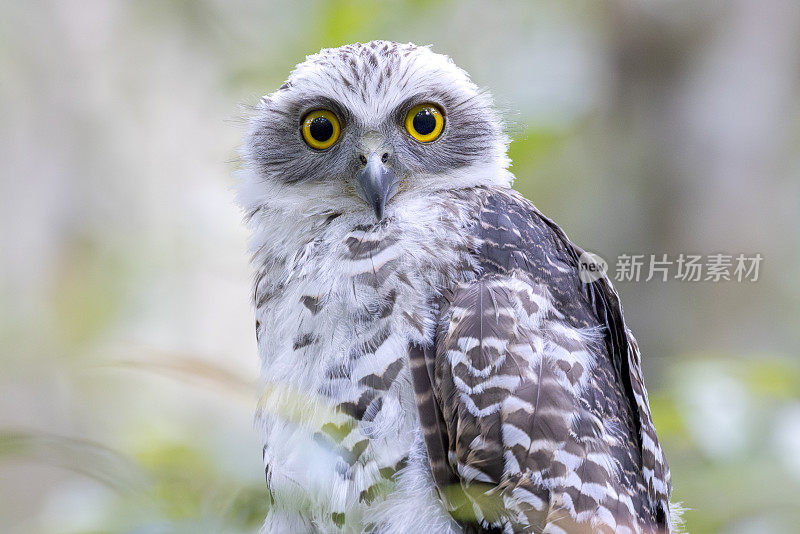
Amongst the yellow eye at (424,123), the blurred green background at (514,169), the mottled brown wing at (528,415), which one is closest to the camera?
the mottled brown wing at (528,415)

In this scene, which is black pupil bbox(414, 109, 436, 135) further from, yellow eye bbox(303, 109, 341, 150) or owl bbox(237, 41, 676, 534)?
yellow eye bbox(303, 109, 341, 150)

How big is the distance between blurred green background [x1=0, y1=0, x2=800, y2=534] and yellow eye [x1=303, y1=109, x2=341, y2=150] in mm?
595

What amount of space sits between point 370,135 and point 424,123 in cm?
27

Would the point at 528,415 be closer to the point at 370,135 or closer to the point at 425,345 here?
the point at 425,345

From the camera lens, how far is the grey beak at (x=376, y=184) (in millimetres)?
2645

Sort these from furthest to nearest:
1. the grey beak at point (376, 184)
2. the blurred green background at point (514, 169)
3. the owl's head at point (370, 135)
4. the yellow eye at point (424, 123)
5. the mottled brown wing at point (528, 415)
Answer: the yellow eye at point (424, 123) < the owl's head at point (370, 135) < the grey beak at point (376, 184) < the blurred green background at point (514, 169) < the mottled brown wing at point (528, 415)

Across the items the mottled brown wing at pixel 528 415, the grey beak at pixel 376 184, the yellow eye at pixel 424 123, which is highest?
the yellow eye at pixel 424 123

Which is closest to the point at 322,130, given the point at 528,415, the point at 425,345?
the point at 425,345

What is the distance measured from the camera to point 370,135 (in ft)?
9.47

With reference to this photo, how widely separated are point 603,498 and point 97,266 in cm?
168

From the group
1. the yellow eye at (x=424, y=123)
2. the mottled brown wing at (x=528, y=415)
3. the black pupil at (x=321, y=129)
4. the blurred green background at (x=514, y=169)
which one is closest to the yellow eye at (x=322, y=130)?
the black pupil at (x=321, y=129)

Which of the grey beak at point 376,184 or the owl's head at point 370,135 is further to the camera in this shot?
the owl's head at point 370,135

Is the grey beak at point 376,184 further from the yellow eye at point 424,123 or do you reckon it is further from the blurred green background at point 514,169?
the blurred green background at point 514,169

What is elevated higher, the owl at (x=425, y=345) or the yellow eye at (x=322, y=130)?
the yellow eye at (x=322, y=130)
